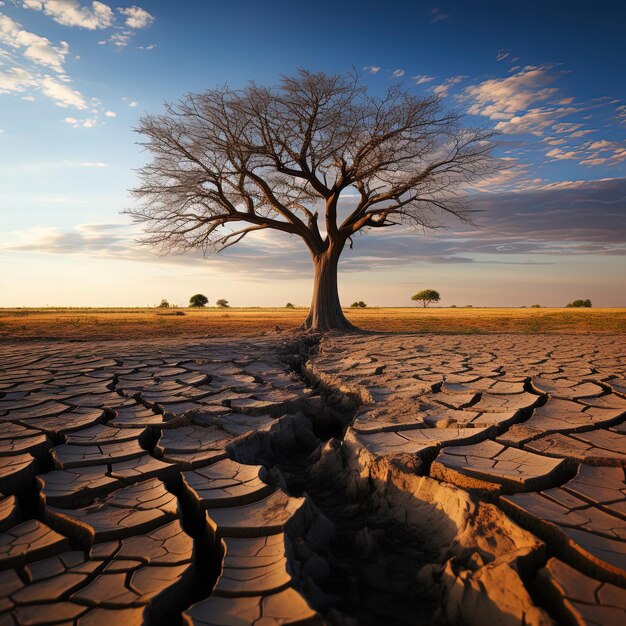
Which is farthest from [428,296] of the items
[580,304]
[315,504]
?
[315,504]

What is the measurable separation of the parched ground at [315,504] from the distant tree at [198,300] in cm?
3343

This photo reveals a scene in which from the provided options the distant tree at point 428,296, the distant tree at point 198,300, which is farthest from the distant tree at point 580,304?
the distant tree at point 198,300

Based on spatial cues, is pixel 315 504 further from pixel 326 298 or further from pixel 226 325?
pixel 226 325

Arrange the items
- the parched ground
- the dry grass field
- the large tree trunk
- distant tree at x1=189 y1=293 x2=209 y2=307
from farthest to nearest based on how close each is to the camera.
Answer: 1. distant tree at x1=189 y1=293 x2=209 y2=307
2. the large tree trunk
3. the dry grass field
4. the parched ground

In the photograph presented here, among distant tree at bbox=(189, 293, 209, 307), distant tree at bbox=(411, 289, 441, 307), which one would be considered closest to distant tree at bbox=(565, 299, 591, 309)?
distant tree at bbox=(411, 289, 441, 307)

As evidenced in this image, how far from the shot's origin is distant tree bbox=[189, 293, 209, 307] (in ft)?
121

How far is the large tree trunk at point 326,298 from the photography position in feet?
37.7

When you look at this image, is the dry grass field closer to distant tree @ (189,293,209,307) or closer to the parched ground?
the parched ground

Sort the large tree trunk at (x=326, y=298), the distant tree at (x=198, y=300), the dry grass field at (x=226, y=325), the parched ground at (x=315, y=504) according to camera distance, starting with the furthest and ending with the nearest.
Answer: the distant tree at (x=198, y=300)
the large tree trunk at (x=326, y=298)
the dry grass field at (x=226, y=325)
the parched ground at (x=315, y=504)

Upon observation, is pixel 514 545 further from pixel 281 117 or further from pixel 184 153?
pixel 184 153

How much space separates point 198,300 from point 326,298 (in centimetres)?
2718

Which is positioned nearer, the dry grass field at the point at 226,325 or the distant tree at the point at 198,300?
the dry grass field at the point at 226,325

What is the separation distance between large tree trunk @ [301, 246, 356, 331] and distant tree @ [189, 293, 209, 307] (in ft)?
87.3

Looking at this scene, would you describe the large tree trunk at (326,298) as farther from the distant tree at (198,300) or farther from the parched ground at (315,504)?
the distant tree at (198,300)
